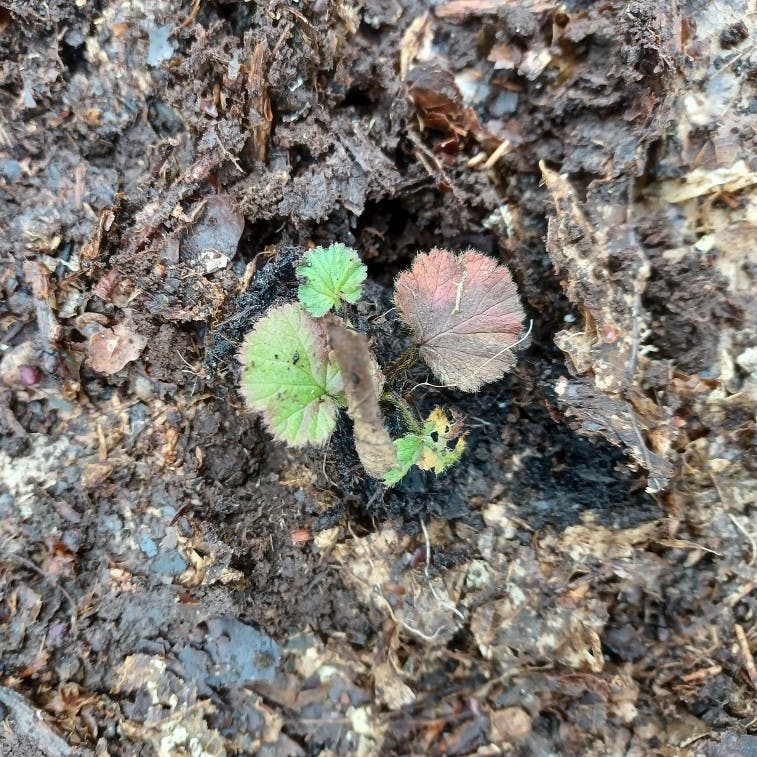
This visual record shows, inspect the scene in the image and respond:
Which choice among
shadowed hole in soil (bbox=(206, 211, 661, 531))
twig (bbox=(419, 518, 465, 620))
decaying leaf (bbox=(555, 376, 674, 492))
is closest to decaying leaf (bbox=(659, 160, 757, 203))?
shadowed hole in soil (bbox=(206, 211, 661, 531))

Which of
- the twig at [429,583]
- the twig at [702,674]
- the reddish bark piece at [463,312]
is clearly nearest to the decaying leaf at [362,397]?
the reddish bark piece at [463,312]

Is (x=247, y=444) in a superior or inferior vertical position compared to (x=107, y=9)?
inferior

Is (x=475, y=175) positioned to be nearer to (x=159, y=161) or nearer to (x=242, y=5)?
(x=242, y=5)

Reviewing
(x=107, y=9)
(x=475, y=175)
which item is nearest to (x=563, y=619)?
(x=475, y=175)

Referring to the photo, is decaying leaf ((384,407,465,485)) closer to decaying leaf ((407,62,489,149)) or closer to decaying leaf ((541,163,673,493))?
decaying leaf ((541,163,673,493))

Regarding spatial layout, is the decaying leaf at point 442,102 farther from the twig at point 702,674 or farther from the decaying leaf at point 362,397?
the twig at point 702,674

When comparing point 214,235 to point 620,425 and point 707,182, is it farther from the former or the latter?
point 707,182
